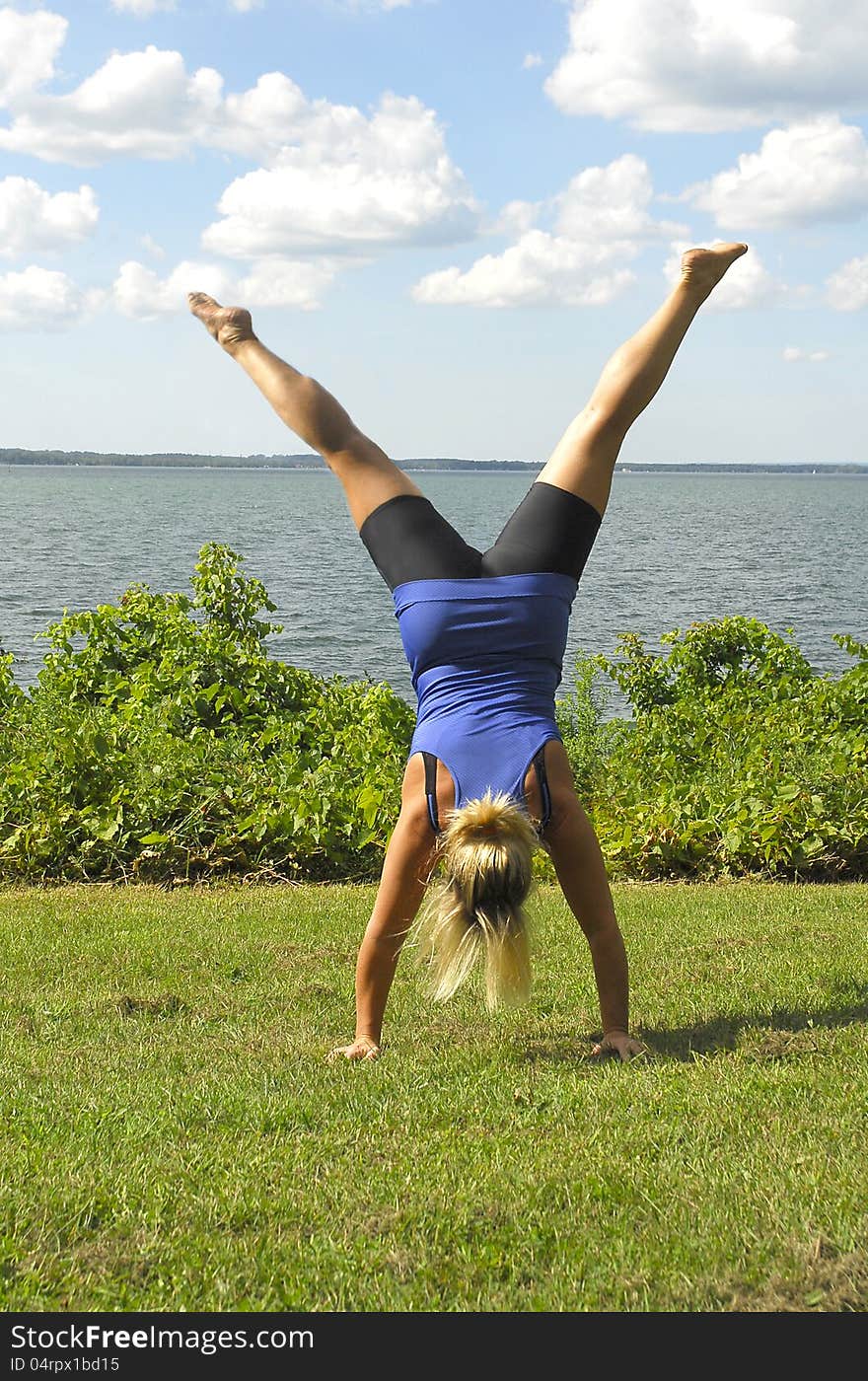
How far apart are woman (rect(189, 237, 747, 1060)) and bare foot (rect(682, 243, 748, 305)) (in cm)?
1

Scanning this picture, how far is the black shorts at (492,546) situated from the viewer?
5312 millimetres

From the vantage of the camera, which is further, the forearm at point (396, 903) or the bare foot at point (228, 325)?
the bare foot at point (228, 325)

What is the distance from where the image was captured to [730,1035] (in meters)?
5.59

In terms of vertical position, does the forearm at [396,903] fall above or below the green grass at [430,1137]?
above

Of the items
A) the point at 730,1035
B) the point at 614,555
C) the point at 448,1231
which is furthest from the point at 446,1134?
the point at 614,555

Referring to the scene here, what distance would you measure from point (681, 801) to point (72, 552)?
4859cm

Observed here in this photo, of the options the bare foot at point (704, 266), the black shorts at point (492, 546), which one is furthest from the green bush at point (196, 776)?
the bare foot at point (704, 266)

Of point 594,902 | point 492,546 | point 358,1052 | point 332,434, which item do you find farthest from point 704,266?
point 358,1052

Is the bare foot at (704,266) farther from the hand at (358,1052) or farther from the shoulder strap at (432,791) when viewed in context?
the hand at (358,1052)

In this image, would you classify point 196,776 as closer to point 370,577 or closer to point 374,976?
point 374,976

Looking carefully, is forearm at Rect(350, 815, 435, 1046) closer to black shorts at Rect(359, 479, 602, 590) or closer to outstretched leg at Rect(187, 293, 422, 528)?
black shorts at Rect(359, 479, 602, 590)

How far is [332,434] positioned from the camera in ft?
18.6

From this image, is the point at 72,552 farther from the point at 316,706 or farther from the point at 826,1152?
the point at 826,1152

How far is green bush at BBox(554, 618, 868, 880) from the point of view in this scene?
31.7 feet
